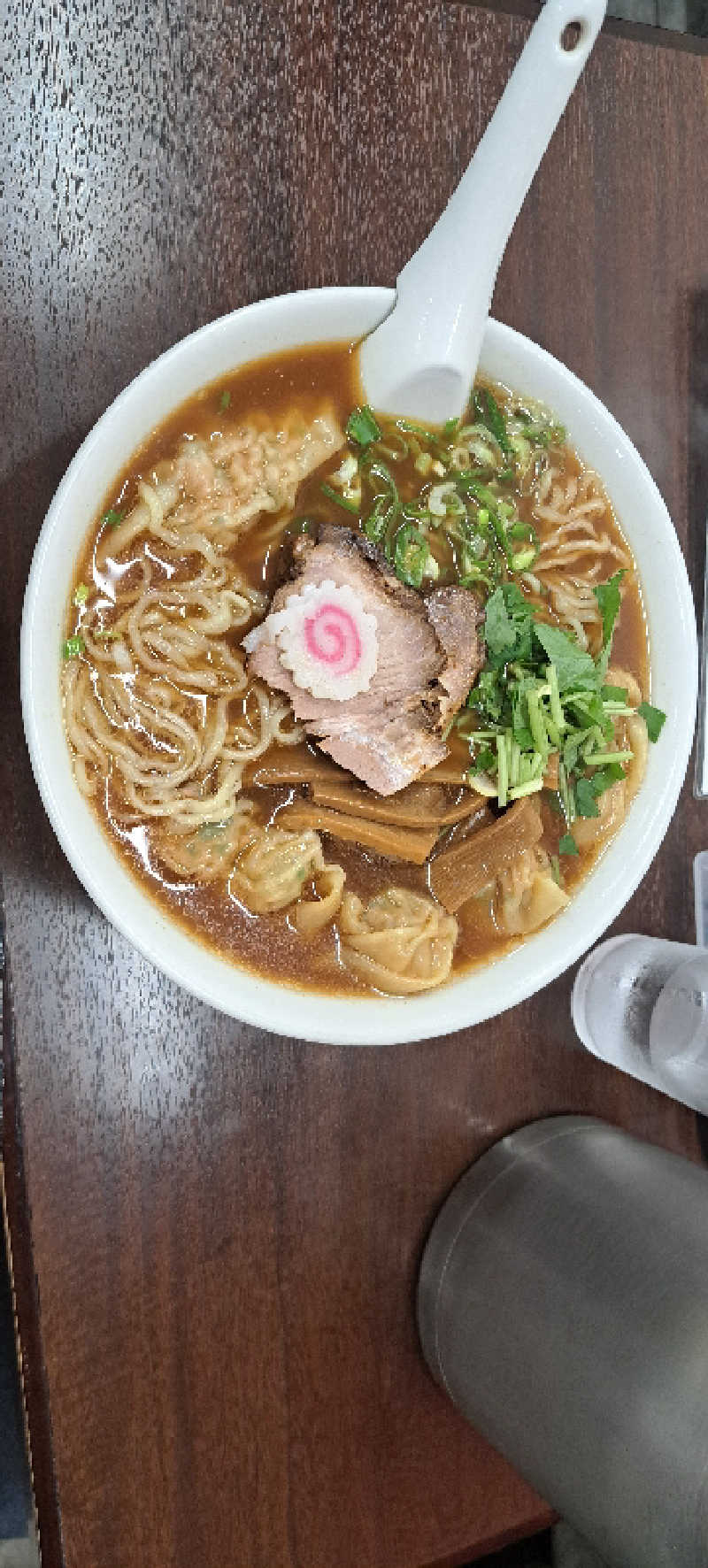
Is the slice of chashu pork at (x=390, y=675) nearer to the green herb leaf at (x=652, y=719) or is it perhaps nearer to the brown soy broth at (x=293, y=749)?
the brown soy broth at (x=293, y=749)

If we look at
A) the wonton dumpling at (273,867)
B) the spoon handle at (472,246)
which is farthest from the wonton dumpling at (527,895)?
the spoon handle at (472,246)

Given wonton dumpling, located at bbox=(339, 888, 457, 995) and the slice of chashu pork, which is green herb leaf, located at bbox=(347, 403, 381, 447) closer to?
the slice of chashu pork

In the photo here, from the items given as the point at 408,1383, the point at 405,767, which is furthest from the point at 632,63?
the point at 408,1383

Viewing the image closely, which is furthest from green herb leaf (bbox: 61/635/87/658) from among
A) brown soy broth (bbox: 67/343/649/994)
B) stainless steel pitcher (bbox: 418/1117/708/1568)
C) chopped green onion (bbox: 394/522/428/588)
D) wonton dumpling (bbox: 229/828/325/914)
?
stainless steel pitcher (bbox: 418/1117/708/1568)

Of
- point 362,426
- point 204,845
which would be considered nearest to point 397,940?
point 204,845

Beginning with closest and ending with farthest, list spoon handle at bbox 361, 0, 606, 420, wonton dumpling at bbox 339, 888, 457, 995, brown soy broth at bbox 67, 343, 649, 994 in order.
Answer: spoon handle at bbox 361, 0, 606, 420
brown soy broth at bbox 67, 343, 649, 994
wonton dumpling at bbox 339, 888, 457, 995
